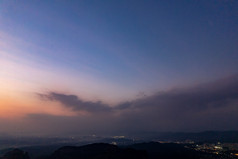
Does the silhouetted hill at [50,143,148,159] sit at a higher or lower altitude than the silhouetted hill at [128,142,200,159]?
higher

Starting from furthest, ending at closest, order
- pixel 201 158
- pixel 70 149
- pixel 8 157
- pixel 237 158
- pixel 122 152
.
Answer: pixel 237 158
pixel 201 158
pixel 70 149
pixel 122 152
pixel 8 157

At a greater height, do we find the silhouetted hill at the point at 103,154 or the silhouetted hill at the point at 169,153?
the silhouetted hill at the point at 103,154

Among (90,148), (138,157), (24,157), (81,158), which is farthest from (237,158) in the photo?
(24,157)

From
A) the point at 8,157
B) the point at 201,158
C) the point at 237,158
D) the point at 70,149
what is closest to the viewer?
the point at 8,157

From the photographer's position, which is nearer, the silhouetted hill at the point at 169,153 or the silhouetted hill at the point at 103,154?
the silhouetted hill at the point at 103,154

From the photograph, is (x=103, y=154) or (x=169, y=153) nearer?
(x=103, y=154)

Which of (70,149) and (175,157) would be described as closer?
(70,149)

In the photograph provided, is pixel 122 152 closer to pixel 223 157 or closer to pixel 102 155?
pixel 102 155

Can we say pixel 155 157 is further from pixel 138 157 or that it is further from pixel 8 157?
pixel 8 157

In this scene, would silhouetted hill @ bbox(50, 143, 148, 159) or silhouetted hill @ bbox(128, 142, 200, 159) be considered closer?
silhouetted hill @ bbox(50, 143, 148, 159)

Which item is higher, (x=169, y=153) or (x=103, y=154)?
(x=103, y=154)

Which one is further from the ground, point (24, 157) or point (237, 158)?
point (24, 157)
